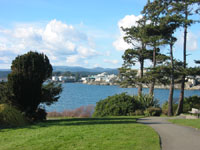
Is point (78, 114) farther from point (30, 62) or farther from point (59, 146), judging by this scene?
point (59, 146)

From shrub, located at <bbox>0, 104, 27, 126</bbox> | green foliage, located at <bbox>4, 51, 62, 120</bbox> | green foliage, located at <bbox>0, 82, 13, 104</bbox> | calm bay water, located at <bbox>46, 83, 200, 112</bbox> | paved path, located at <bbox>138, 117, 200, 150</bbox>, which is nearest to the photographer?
paved path, located at <bbox>138, 117, 200, 150</bbox>

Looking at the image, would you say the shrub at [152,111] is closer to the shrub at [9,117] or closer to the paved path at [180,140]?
the paved path at [180,140]

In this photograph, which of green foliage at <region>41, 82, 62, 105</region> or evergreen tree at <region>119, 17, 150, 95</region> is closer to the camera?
green foliage at <region>41, 82, 62, 105</region>

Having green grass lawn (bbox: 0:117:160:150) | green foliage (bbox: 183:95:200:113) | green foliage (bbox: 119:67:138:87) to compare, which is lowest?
green grass lawn (bbox: 0:117:160:150)

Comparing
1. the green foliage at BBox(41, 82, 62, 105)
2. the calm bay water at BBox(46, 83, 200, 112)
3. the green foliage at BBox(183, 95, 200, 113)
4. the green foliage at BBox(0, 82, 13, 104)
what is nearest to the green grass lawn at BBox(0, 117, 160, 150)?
the green foliage at BBox(0, 82, 13, 104)

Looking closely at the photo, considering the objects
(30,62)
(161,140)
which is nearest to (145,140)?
(161,140)

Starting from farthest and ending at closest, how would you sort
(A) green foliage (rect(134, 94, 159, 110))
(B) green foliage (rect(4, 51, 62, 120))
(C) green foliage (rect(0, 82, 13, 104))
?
(A) green foliage (rect(134, 94, 159, 110))
(C) green foliage (rect(0, 82, 13, 104))
(B) green foliage (rect(4, 51, 62, 120))

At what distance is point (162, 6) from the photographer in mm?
21891

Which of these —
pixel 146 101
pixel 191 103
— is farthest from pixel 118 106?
pixel 191 103

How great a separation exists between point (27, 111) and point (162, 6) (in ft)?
48.2

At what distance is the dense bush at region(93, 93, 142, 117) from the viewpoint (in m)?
19.1

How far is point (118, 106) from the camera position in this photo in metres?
19.3

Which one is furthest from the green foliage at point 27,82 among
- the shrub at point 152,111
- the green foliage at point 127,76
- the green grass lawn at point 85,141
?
the green foliage at point 127,76

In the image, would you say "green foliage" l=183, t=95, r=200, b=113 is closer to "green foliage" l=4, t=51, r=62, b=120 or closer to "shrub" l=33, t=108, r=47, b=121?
"shrub" l=33, t=108, r=47, b=121
